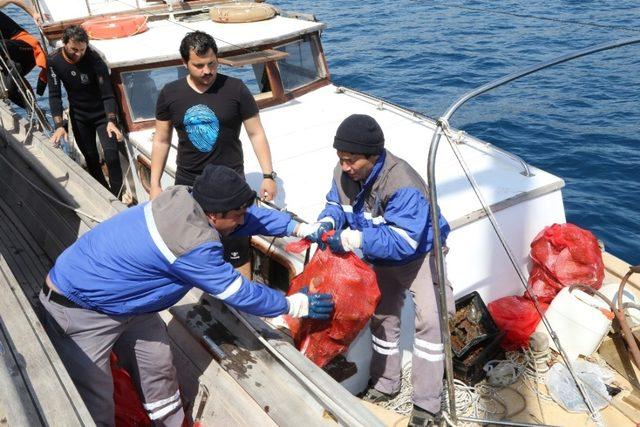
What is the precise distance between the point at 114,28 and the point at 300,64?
2212mm

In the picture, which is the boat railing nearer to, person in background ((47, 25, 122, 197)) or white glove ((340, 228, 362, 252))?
white glove ((340, 228, 362, 252))

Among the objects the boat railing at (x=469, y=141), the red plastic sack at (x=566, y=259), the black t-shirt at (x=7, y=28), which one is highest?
the black t-shirt at (x=7, y=28)

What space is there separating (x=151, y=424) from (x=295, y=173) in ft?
8.50

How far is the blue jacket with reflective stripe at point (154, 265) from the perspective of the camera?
2.76 meters

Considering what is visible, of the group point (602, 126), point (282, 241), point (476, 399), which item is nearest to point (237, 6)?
point (282, 241)

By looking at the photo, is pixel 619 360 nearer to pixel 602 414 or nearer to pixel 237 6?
pixel 602 414

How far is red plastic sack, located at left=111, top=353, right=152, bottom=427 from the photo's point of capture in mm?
3510

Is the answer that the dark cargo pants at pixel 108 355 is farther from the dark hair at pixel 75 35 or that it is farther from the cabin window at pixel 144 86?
the cabin window at pixel 144 86

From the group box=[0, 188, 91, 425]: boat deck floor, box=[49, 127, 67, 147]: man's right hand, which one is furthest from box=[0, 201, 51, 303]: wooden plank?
box=[0, 188, 91, 425]: boat deck floor

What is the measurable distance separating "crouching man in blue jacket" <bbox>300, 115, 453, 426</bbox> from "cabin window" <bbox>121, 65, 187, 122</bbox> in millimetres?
3268

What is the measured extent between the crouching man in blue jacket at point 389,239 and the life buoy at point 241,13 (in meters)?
4.08

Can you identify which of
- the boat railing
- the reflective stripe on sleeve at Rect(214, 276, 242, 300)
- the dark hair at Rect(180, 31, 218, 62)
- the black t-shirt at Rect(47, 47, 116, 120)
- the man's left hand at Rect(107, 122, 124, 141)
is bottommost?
the boat railing

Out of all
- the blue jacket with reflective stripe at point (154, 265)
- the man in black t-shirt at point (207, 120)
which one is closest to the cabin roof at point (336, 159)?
the man in black t-shirt at point (207, 120)

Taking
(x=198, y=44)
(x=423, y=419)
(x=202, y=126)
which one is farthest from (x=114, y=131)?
(x=423, y=419)
